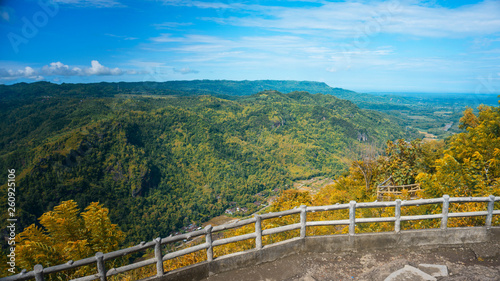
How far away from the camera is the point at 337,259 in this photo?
6086mm

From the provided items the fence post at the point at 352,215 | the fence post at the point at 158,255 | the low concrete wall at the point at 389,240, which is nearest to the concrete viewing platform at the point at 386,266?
the low concrete wall at the point at 389,240

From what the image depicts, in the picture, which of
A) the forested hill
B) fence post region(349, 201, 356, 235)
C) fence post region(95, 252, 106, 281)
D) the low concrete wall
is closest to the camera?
fence post region(95, 252, 106, 281)

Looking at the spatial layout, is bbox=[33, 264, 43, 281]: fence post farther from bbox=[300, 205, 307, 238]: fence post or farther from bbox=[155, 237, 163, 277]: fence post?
bbox=[300, 205, 307, 238]: fence post

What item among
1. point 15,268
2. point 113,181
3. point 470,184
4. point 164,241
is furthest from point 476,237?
point 113,181

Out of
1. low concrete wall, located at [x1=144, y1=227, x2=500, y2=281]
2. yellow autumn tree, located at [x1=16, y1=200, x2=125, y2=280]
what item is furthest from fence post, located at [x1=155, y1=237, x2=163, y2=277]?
yellow autumn tree, located at [x1=16, y1=200, x2=125, y2=280]

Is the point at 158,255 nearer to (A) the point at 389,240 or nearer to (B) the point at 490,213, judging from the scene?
(A) the point at 389,240

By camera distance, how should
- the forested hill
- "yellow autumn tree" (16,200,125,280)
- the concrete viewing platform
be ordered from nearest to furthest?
the concrete viewing platform
"yellow autumn tree" (16,200,125,280)
the forested hill

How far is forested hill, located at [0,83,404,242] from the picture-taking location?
82375 mm

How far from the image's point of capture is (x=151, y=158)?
12506cm

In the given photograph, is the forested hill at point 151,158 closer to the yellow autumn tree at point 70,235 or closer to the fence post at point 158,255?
the yellow autumn tree at point 70,235

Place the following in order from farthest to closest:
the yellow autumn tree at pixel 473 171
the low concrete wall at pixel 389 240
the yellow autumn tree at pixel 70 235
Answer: the yellow autumn tree at pixel 70 235, the yellow autumn tree at pixel 473 171, the low concrete wall at pixel 389 240

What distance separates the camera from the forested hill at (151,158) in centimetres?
8238

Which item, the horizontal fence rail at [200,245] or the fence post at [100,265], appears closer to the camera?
the horizontal fence rail at [200,245]

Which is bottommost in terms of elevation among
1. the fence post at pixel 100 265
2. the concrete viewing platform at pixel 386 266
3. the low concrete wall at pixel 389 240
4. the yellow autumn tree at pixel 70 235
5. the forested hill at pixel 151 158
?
the forested hill at pixel 151 158
